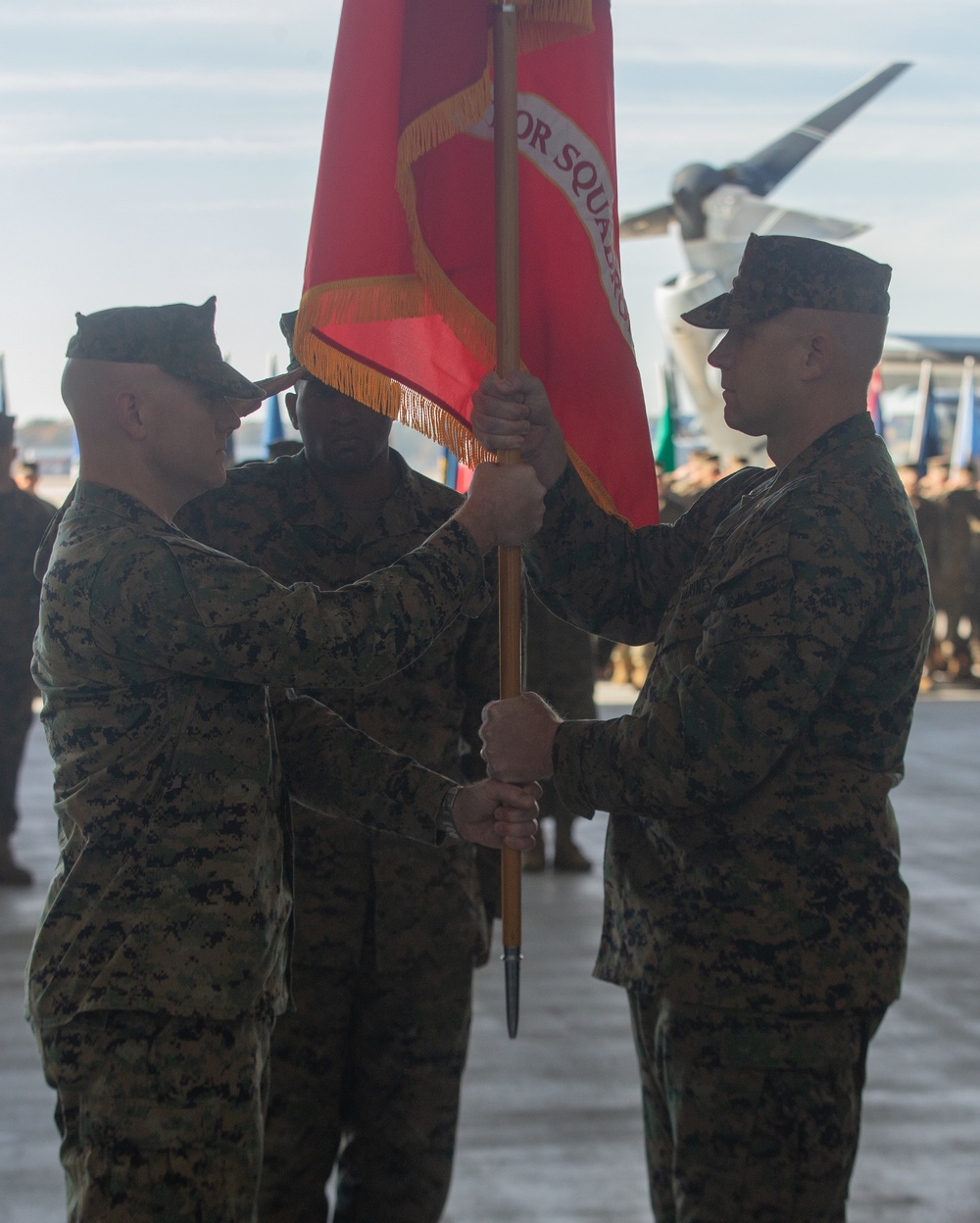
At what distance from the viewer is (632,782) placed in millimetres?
1938

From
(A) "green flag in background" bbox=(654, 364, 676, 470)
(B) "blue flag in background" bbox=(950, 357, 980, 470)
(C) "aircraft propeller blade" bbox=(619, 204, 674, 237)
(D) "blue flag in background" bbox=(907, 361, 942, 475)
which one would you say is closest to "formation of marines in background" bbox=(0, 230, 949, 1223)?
(A) "green flag in background" bbox=(654, 364, 676, 470)

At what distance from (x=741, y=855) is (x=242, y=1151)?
2.54 feet

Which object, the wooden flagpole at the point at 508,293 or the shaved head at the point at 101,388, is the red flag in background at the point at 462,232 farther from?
the shaved head at the point at 101,388

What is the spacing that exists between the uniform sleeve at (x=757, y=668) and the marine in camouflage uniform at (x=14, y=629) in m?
4.36

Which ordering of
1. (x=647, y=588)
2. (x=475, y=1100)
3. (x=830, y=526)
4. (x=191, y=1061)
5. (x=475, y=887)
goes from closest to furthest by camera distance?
Result: (x=191, y=1061) → (x=830, y=526) → (x=647, y=588) → (x=475, y=887) → (x=475, y=1100)

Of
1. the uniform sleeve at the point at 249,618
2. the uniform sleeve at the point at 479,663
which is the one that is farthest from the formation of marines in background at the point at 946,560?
the uniform sleeve at the point at 249,618

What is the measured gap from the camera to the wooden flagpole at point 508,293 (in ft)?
7.04

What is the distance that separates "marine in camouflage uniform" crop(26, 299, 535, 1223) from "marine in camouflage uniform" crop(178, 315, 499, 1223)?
1.55 ft

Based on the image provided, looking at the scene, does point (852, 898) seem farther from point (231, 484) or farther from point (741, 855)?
point (231, 484)

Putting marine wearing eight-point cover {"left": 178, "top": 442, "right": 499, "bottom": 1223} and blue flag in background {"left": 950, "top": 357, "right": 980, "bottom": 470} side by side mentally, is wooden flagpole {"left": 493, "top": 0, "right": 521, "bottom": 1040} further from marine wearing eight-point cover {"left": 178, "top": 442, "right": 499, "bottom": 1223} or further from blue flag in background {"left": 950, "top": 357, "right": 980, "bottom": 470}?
blue flag in background {"left": 950, "top": 357, "right": 980, "bottom": 470}

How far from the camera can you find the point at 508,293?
217cm

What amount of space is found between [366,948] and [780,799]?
820 millimetres

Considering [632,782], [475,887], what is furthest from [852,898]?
[475,887]

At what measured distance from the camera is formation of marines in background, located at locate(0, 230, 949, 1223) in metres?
1.78
